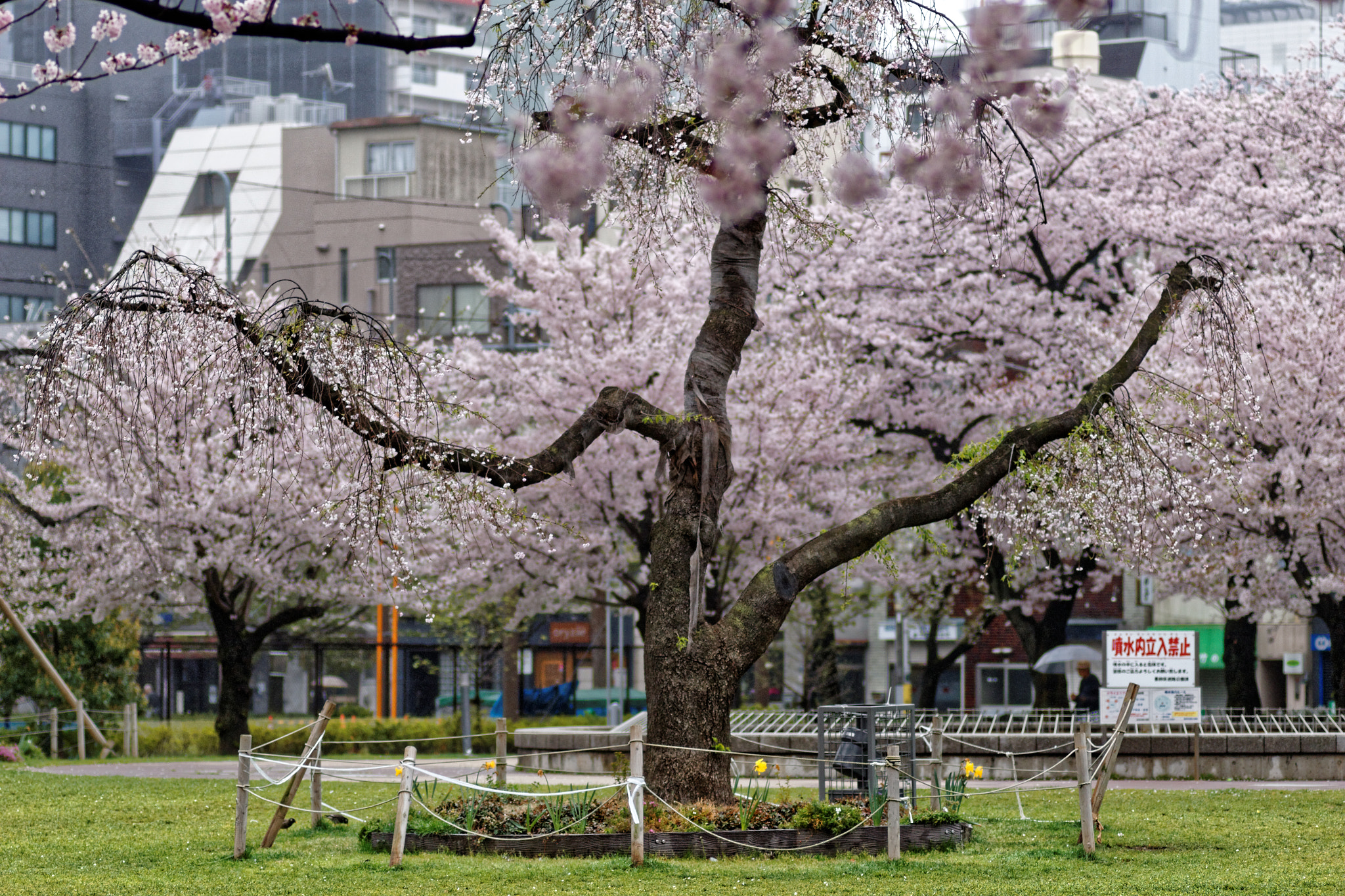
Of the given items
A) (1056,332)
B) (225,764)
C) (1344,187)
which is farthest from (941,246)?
(225,764)

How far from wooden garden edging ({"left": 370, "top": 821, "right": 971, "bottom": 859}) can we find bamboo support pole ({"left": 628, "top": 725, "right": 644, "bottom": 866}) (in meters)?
0.50

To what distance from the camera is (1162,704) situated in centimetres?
2106

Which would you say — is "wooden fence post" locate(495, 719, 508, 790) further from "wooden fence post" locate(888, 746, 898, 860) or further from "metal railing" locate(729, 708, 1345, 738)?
"metal railing" locate(729, 708, 1345, 738)

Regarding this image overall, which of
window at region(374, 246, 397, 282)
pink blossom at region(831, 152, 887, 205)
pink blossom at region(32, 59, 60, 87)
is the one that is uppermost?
window at region(374, 246, 397, 282)

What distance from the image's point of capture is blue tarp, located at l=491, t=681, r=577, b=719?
41.7 metres

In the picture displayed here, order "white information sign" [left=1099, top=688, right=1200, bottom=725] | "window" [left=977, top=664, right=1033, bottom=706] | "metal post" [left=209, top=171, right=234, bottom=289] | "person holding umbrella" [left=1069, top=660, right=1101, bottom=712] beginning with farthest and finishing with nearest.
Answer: "window" [left=977, top=664, right=1033, bottom=706]
"metal post" [left=209, top=171, right=234, bottom=289]
"person holding umbrella" [left=1069, top=660, right=1101, bottom=712]
"white information sign" [left=1099, top=688, right=1200, bottom=725]

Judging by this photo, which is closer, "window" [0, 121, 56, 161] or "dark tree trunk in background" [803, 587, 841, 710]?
"dark tree trunk in background" [803, 587, 841, 710]

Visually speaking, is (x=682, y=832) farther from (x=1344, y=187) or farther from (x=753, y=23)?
(x=1344, y=187)

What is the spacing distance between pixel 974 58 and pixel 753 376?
52.1ft

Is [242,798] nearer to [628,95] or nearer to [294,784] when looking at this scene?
[294,784]

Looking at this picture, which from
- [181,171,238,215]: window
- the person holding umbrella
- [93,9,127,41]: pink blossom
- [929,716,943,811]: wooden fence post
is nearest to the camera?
[93,9,127,41]: pink blossom

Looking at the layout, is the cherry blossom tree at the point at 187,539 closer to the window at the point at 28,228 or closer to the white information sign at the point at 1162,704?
the white information sign at the point at 1162,704

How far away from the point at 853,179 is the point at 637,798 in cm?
631

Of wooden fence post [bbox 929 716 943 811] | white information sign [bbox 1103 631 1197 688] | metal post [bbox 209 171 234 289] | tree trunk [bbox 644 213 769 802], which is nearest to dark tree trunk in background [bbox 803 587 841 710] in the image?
white information sign [bbox 1103 631 1197 688]
